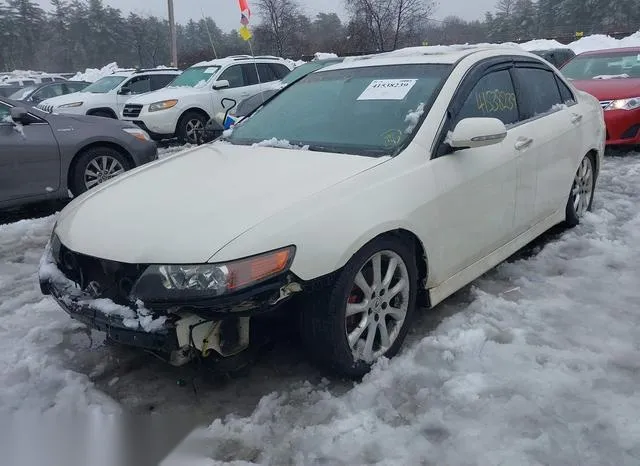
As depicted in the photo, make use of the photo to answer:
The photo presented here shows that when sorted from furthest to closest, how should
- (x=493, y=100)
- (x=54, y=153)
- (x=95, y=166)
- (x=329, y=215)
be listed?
(x=95, y=166) → (x=54, y=153) → (x=493, y=100) → (x=329, y=215)

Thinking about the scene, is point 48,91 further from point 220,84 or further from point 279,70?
point 279,70

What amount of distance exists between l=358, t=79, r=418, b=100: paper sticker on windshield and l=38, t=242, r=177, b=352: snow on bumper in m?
1.92

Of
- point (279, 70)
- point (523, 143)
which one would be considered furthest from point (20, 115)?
point (279, 70)

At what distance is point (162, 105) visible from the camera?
11.3 meters

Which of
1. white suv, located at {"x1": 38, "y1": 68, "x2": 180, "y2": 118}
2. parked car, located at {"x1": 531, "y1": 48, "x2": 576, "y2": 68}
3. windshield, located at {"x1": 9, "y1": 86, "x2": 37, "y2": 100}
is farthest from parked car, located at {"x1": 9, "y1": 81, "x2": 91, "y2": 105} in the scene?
parked car, located at {"x1": 531, "y1": 48, "x2": 576, "y2": 68}

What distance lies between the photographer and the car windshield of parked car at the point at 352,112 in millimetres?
3205

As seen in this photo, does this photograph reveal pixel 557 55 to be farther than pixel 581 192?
Yes

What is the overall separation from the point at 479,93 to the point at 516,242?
1045 mm

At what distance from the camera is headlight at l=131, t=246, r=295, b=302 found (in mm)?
2295

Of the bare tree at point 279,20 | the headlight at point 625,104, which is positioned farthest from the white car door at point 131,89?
the bare tree at point 279,20

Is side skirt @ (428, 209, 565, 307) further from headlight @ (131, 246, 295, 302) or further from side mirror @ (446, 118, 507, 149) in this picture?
headlight @ (131, 246, 295, 302)

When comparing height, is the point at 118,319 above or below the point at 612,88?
below

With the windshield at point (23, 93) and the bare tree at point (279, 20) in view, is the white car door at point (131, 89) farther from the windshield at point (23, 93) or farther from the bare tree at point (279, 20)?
the bare tree at point (279, 20)

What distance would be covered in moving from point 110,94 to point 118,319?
12214mm
